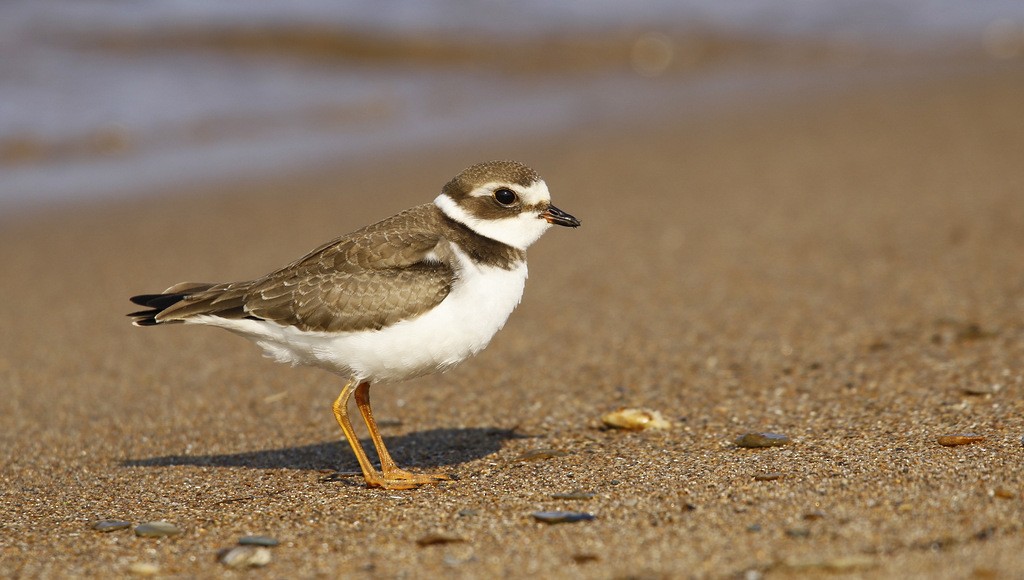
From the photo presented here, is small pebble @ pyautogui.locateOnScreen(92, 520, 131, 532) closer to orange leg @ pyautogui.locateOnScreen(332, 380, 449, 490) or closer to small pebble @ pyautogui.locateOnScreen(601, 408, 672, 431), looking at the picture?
orange leg @ pyautogui.locateOnScreen(332, 380, 449, 490)

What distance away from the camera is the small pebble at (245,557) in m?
4.15

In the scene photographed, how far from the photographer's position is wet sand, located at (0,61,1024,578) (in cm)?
425

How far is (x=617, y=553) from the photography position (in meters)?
4.08

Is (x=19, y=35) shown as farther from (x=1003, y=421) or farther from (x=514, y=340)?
(x=1003, y=421)

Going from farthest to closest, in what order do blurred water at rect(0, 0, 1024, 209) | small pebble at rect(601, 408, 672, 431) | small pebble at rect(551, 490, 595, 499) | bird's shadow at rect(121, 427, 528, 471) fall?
1. blurred water at rect(0, 0, 1024, 209)
2. small pebble at rect(601, 408, 672, 431)
3. bird's shadow at rect(121, 427, 528, 471)
4. small pebble at rect(551, 490, 595, 499)

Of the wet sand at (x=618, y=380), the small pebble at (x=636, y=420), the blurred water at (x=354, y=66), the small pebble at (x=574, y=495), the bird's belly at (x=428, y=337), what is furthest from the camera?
the blurred water at (x=354, y=66)

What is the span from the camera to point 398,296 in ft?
17.2

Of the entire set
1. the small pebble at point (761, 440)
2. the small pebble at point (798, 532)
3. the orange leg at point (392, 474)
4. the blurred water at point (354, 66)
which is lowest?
the orange leg at point (392, 474)

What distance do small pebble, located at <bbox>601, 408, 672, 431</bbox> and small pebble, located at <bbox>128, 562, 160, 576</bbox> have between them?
276 cm

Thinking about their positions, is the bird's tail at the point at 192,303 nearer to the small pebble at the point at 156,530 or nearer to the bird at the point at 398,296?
the bird at the point at 398,296

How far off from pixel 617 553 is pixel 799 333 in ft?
12.8

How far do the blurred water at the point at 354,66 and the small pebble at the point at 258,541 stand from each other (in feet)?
29.0

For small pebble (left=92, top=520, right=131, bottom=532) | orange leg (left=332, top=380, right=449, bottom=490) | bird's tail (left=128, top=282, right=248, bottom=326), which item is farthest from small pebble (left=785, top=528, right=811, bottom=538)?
bird's tail (left=128, top=282, right=248, bottom=326)

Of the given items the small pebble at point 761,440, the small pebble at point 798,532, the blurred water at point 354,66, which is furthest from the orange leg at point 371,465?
the blurred water at point 354,66
